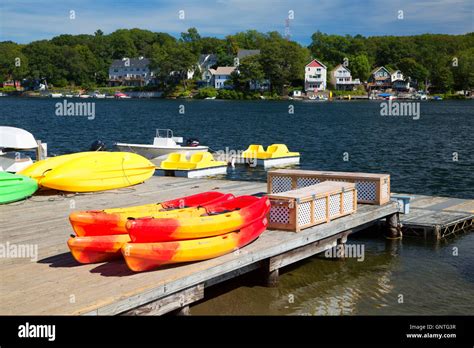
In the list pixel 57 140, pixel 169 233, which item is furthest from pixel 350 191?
pixel 57 140

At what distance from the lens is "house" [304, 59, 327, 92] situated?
18400 centimetres

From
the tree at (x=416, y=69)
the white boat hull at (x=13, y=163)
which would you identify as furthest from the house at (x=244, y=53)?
the white boat hull at (x=13, y=163)

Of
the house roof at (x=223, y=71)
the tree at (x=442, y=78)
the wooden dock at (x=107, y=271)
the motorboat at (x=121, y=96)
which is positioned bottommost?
the wooden dock at (x=107, y=271)

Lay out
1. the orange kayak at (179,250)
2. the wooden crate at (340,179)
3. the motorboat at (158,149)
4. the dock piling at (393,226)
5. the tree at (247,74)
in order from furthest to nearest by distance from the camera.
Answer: the tree at (247,74)
the motorboat at (158,149)
the dock piling at (393,226)
the wooden crate at (340,179)
the orange kayak at (179,250)

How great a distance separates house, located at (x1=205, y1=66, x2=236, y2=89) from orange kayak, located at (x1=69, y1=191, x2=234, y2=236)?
175 m

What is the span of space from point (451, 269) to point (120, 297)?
932 centimetres

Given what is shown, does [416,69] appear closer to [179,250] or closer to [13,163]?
[13,163]

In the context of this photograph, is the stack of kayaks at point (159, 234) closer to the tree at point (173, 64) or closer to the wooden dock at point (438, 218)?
the wooden dock at point (438, 218)

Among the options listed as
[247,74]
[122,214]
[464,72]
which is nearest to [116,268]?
[122,214]

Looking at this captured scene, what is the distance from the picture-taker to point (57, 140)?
59219 millimetres

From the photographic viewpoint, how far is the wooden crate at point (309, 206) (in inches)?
544

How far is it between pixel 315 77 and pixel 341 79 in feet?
41.9

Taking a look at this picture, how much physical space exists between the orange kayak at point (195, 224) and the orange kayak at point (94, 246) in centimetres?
40
